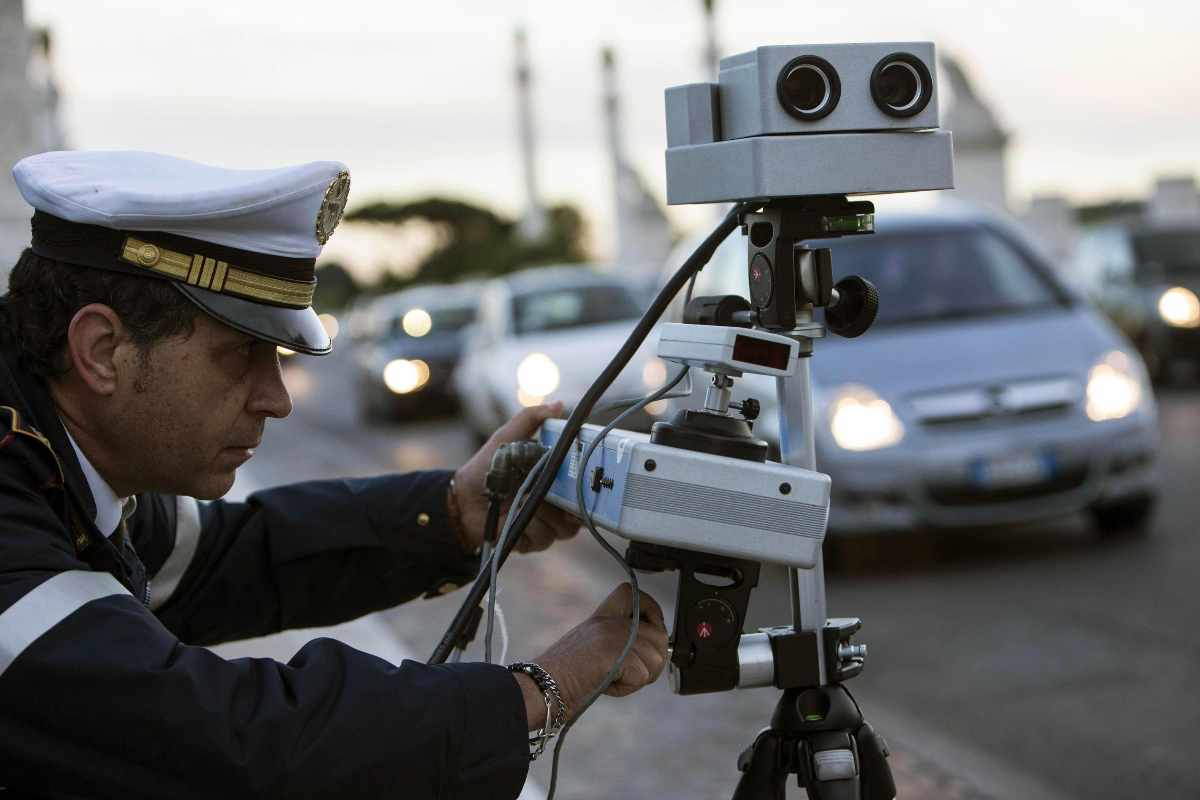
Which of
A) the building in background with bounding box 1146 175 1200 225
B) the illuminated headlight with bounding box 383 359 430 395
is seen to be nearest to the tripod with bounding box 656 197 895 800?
the illuminated headlight with bounding box 383 359 430 395

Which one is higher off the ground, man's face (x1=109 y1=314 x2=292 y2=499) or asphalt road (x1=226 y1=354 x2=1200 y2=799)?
man's face (x1=109 y1=314 x2=292 y2=499)

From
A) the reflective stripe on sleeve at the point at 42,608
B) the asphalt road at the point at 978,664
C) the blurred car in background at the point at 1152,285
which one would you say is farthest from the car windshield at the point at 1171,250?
the reflective stripe on sleeve at the point at 42,608

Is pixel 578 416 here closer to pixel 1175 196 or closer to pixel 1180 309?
pixel 1180 309

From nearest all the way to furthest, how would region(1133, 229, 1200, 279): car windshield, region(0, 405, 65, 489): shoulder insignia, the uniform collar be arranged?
region(0, 405, 65, 489): shoulder insignia
the uniform collar
region(1133, 229, 1200, 279): car windshield

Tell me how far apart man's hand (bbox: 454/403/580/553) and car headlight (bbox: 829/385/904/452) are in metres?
4.63

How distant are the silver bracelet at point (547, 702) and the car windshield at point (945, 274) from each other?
5981 millimetres

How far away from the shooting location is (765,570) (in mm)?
8414

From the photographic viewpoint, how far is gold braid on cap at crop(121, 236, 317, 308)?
205cm

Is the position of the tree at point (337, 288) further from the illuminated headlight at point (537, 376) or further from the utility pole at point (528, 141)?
the illuminated headlight at point (537, 376)

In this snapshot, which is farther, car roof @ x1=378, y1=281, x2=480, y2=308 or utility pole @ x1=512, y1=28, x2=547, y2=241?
utility pole @ x1=512, y1=28, x2=547, y2=241

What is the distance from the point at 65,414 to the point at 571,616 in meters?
4.86

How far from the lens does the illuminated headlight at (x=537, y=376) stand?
11.9 meters

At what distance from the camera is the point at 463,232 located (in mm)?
70438

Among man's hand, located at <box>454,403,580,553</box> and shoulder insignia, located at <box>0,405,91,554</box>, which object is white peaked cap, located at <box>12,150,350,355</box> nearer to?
shoulder insignia, located at <box>0,405,91,554</box>
